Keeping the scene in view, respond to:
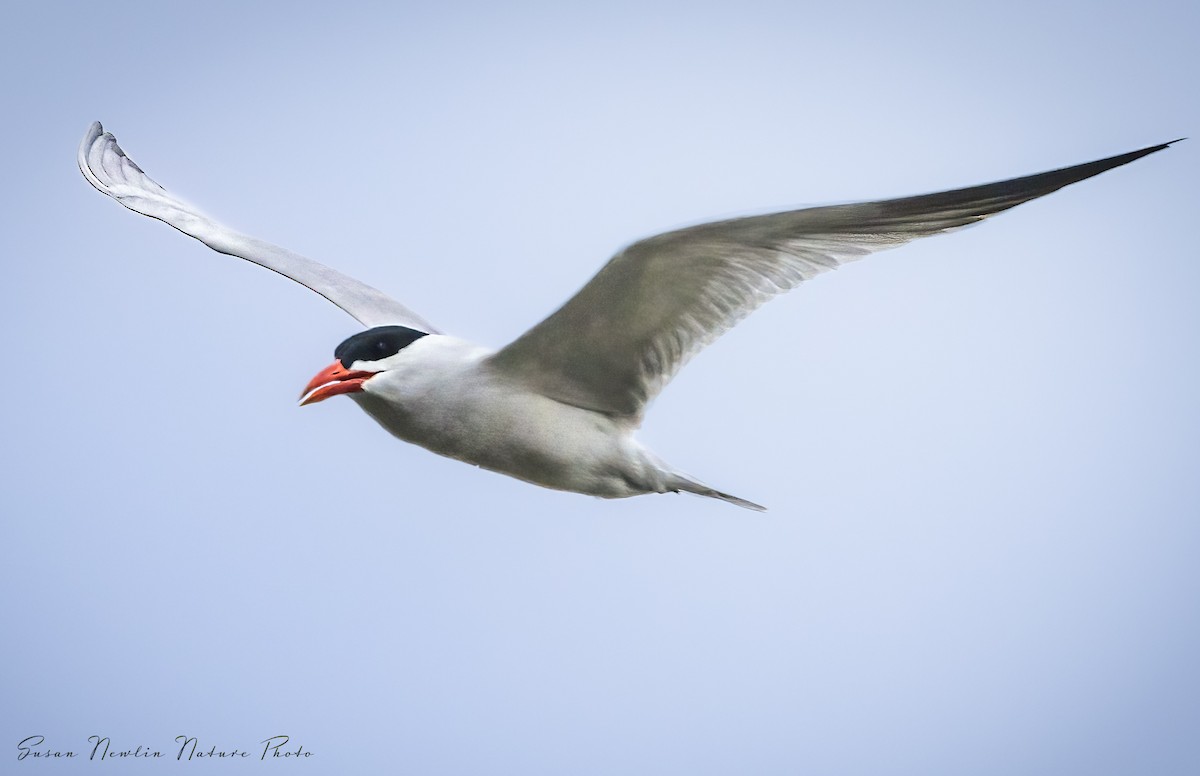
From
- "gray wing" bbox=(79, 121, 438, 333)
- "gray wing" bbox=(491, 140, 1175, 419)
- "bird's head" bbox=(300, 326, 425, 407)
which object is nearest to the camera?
"gray wing" bbox=(491, 140, 1175, 419)

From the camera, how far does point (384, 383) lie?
3.88 m

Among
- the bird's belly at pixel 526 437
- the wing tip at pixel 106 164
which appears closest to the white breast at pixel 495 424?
the bird's belly at pixel 526 437

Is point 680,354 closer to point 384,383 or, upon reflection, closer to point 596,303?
point 596,303

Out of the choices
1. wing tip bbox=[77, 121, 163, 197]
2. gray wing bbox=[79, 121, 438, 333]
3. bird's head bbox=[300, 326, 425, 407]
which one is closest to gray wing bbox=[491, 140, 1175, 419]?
bird's head bbox=[300, 326, 425, 407]

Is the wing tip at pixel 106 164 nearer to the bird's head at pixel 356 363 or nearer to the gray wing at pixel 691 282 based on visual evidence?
the bird's head at pixel 356 363

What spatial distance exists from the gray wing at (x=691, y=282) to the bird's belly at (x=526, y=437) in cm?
6

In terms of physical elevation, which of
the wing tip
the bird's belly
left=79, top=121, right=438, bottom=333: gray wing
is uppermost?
the wing tip

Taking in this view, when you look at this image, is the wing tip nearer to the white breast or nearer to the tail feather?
the white breast

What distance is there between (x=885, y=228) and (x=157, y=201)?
273 centimetres

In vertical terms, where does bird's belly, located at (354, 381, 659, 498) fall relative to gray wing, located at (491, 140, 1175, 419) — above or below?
below

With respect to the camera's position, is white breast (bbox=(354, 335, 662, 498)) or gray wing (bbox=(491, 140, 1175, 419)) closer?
gray wing (bbox=(491, 140, 1175, 419))

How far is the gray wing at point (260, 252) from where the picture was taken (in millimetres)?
4727

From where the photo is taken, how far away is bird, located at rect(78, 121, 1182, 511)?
3488 mm

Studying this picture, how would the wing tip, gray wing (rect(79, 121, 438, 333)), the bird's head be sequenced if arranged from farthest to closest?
the wing tip < gray wing (rect(79, 121, 438, 333)) < the bird's head
